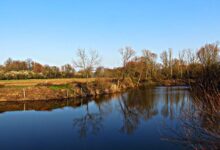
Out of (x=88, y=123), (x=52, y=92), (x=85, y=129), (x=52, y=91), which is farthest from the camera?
(x=52, y=91)

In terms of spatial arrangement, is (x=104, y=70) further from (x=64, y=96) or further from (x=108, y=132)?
(x=108, y=132)

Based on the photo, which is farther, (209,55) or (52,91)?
(209,55)

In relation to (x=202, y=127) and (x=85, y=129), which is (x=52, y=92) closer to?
(x=85, y=129)

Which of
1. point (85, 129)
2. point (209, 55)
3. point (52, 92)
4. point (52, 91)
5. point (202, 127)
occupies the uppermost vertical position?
point (209, 55)

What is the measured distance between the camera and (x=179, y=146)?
8.17m

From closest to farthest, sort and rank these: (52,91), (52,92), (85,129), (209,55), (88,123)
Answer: (85,129) → (88,123) → (52,92) → (52,91) → (209,55)

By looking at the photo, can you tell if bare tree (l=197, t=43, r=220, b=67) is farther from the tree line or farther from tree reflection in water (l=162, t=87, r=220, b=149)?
tree reflection in water (l=162, t=87, r=220, b=149)

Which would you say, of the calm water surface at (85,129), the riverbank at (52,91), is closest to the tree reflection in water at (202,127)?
the calm water surface at (85,129)

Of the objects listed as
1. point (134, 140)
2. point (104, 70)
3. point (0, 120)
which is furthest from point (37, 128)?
point (104, 70)

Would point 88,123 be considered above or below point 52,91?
below

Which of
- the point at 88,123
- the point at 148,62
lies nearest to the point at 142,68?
the point at 148,62

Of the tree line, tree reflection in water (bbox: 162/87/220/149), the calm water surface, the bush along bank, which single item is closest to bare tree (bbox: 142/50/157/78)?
the tree line

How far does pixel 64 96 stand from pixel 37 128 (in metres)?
12.4

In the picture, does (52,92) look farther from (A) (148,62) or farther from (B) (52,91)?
(A) (148,62)
